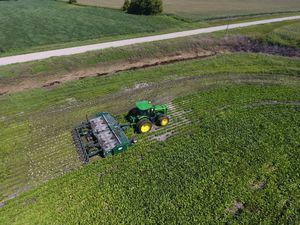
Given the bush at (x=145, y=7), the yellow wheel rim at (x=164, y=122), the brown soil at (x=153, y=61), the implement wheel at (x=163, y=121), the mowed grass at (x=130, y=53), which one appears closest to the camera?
the implement wheel at (x=163, y=121)

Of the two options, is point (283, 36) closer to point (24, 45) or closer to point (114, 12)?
point (114, 12)

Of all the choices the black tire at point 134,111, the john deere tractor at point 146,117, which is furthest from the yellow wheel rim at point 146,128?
the black tire at point 134,111

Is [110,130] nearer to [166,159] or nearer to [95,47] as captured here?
[166,159]

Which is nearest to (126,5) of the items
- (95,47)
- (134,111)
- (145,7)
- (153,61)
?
(145,7)

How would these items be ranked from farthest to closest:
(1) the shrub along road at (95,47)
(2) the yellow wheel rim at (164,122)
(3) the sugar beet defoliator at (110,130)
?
(1) the shrub along road at (95,47), (2) the yellow wheel rim at (164,122), (3) the sugar beet defoliator at (110,130)

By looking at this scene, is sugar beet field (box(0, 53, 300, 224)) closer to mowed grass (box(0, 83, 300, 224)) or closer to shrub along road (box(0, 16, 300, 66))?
mowed grass (box(0, 83, 300, 224))

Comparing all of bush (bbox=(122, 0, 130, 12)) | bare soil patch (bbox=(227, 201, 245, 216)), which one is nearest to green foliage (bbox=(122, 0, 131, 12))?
bush (bbox=(122, 0, 130, 12))

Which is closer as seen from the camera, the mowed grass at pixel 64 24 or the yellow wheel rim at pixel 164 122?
the yellow wheel rim at pixel 164 122

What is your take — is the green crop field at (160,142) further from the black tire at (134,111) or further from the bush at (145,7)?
the bush at (145,7)
